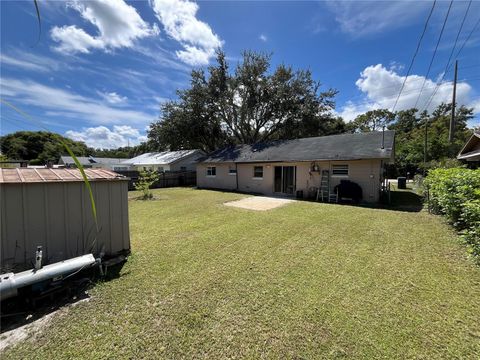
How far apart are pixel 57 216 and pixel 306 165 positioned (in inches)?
467

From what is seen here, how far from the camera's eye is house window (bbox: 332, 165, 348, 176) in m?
11.9

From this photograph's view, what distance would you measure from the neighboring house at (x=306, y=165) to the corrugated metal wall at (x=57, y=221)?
10.4m

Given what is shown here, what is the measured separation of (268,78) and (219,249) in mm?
24598

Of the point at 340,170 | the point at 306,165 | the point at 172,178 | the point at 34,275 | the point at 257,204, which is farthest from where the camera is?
the point at 172,178

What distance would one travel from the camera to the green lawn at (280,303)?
2301 mm

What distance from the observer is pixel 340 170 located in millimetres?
12039

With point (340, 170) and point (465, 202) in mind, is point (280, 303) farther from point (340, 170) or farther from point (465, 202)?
point (340, 170)

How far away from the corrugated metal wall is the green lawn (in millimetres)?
810

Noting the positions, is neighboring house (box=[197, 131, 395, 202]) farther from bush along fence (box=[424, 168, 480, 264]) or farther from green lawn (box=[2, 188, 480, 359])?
green lawn (box=[2, 188, 480, 359])

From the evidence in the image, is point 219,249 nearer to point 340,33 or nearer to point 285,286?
point 285,286

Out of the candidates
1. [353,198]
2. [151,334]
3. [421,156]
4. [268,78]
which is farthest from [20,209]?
[421,156]

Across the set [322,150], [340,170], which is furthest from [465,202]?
[322,150]

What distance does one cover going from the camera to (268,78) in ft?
83.3

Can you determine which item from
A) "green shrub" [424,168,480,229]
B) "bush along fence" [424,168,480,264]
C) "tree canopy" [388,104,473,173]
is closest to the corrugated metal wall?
"bush along fence" [424,168,480,264]
